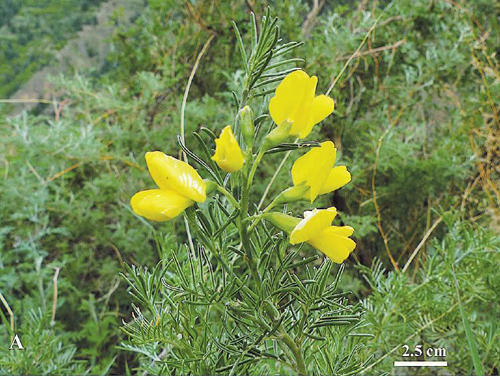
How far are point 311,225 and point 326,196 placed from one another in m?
0.67

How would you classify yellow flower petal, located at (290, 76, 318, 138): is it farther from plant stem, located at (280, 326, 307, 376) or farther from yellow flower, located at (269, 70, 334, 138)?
plant stem, located at (280, 326, 307, 376)

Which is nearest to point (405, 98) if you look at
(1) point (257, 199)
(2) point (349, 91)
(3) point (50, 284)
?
(2) point (349, 91)

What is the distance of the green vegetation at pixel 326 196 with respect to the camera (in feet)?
2.18

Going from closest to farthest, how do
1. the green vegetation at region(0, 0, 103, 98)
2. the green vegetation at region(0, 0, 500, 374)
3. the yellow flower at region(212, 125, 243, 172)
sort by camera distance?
1. the yellow flower at region(212, 125, 243, 172)
2. the green vegetation at region(0, 0, 500, 374)
3. the green vegetation at region(0, 0, 103, 98)

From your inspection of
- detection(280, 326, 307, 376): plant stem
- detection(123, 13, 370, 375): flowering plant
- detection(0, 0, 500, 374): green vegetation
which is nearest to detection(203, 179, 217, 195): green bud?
detection(123, 13, 370, 375): flowering plant

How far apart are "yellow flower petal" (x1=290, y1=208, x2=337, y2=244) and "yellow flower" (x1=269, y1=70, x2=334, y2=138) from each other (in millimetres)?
65

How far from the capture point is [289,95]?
33cm

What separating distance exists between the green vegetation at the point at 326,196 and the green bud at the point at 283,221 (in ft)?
0.70

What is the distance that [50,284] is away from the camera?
86cm

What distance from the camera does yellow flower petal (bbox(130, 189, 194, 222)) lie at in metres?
0.31

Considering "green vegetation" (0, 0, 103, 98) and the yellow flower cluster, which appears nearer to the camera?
the yellow flower cluster

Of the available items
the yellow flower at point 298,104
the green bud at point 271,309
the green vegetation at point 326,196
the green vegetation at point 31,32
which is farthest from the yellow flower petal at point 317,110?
the green vegetation at point 31,32

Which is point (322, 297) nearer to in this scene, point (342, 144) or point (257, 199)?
point (257, 199)

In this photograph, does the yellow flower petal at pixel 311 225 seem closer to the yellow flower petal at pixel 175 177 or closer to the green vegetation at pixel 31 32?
the yellow flower petal at pixel 175 177
